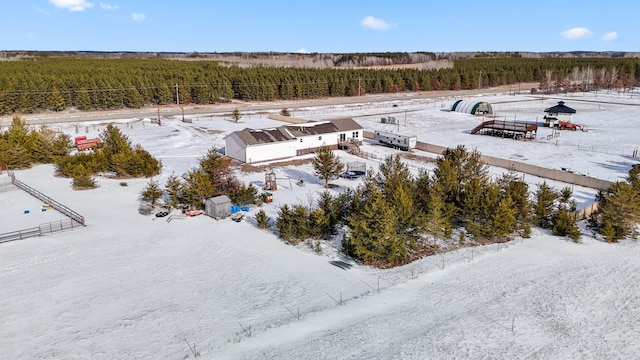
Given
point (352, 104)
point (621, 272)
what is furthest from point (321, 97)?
point (621, 272)

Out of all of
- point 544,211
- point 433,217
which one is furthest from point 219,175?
point 544,211

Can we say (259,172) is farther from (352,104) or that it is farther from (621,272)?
(352,104)

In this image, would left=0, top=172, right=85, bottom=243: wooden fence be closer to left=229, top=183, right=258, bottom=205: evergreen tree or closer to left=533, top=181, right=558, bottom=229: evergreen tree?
left=229, top=183, right=258, bottom=205: evergreen tree

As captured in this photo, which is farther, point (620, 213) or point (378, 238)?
point (620, 213)

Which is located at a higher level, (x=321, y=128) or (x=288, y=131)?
(x=321, y=128)

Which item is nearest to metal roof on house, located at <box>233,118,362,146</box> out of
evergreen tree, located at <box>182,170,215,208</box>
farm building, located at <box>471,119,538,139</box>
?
evergreen tree, located at <box>182,170,215,208</box>

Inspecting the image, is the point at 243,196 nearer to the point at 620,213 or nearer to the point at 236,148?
the point at 236,148

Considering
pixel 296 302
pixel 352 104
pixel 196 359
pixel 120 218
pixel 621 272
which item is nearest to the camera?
pixel 196 359
